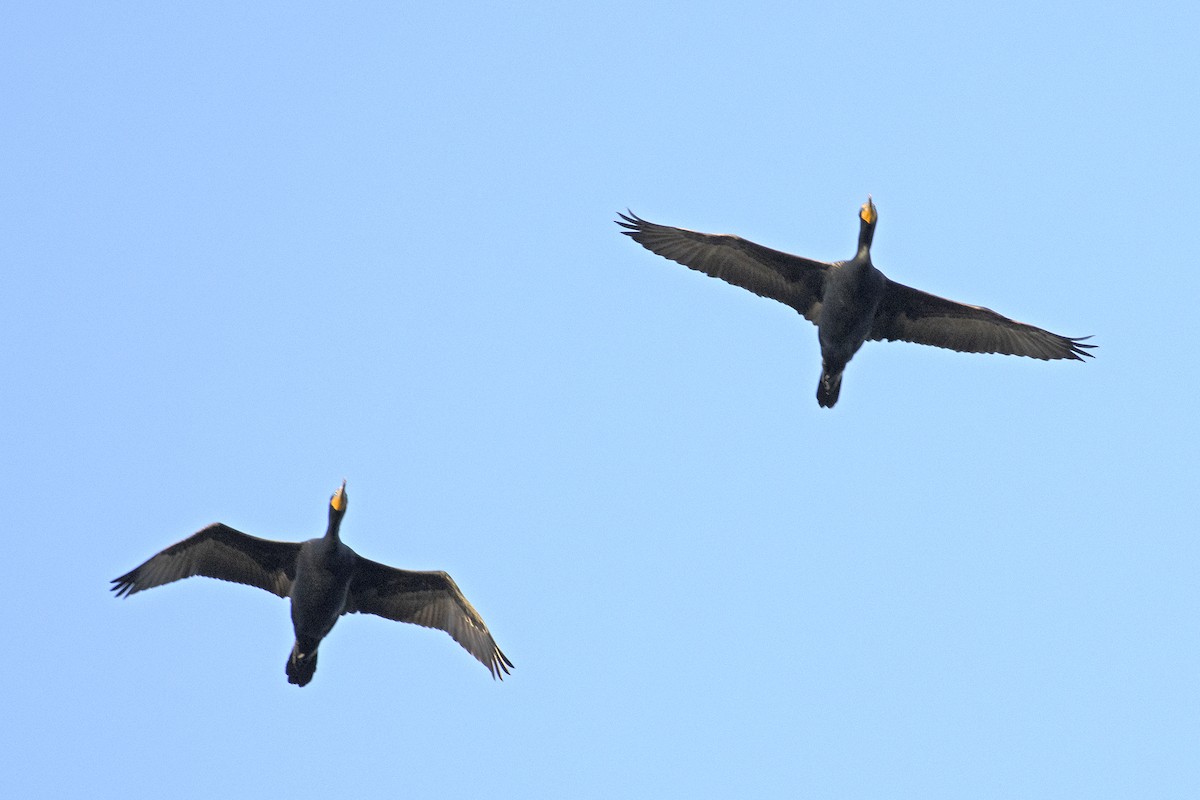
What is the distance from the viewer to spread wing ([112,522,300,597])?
2095cm

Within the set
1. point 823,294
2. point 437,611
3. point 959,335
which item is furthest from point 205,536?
point 959,335

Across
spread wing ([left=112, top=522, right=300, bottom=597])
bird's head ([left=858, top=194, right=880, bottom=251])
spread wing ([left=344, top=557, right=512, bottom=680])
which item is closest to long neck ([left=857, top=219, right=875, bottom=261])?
bird's head ([left=858, top=194, right=880, bottom=251])

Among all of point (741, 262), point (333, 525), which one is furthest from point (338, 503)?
point (741, 262)

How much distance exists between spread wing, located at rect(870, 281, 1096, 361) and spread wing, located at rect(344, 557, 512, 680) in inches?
274

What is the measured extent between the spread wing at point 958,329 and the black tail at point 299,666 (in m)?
9.04

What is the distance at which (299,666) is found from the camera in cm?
2072

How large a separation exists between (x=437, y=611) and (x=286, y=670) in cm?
220

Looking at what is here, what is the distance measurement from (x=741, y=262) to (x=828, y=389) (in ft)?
7.39

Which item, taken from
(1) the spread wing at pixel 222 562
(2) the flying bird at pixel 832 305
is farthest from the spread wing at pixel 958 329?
(1) the spread wing at pixel 222 562

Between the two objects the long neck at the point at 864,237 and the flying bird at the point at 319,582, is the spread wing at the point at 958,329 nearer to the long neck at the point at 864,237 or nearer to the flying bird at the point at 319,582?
the long neck at the point at 864,237

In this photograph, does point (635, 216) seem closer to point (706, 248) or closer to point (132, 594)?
point (706, 248)

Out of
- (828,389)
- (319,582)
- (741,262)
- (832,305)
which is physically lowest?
(319,582)

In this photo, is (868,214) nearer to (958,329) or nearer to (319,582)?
(958,329)

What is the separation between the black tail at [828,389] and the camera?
71.0 feet
